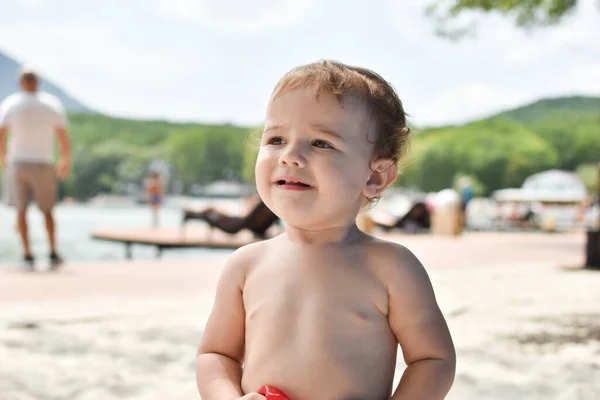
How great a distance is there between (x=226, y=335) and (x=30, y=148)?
4.82 meters

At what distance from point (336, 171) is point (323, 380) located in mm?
388

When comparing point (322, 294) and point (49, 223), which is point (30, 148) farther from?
point (322, 294)

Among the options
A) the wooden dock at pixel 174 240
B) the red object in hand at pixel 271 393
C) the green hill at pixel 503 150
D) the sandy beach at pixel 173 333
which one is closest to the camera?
the red object in hand at pixel 271 393

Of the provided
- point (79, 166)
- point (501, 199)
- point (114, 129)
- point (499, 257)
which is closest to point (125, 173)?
point (79, 166)

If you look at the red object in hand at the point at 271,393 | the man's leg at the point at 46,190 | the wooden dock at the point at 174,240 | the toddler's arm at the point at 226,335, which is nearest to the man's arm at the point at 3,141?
the man's leg at the point at 46,190

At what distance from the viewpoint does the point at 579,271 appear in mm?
6648

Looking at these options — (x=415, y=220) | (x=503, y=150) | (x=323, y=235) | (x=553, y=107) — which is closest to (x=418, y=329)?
(x=323, y=235)

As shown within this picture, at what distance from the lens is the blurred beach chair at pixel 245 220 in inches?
400

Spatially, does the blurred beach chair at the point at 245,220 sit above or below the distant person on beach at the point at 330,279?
below

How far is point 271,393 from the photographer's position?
3.88ft

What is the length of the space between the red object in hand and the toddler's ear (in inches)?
16.7

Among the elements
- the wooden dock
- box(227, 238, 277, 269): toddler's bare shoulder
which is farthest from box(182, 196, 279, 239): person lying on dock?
box(227, 238, 277, 269): toddler's bare shoulder

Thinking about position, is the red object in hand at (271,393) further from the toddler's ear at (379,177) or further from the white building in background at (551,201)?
the white building in background at (551,201)

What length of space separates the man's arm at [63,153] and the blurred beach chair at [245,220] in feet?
14.3
